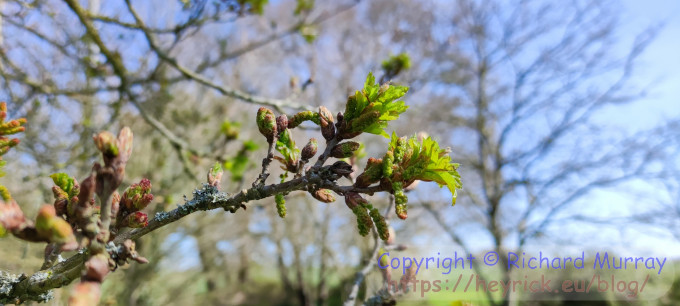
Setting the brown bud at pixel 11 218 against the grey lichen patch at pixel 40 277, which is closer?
the brown bud at pixel 11 218

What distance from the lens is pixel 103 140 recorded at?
31.4 inches

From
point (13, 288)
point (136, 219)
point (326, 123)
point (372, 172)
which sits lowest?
point (13, 288)

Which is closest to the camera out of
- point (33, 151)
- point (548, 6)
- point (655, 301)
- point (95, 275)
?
point (95, 275)

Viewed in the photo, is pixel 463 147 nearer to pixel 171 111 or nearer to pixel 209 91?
pixel 209 91

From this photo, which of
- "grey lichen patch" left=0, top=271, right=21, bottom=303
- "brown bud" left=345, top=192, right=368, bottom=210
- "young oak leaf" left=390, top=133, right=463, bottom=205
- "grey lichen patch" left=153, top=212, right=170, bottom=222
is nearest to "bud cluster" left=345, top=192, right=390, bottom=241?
"brown bud" left=345, top=192, right=368, bottom=210

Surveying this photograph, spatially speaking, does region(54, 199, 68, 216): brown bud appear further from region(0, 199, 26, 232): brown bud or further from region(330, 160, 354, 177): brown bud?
region(330, 160, 354, 177): brown bud

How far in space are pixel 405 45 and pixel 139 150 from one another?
19.3 ft

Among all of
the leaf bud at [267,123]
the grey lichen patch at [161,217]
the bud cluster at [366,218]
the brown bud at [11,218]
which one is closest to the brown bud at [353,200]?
the bud cluster at [366,218]

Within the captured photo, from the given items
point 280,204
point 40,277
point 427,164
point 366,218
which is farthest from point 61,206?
point 427,164

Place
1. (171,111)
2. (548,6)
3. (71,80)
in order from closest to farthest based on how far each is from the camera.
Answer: (71,80), (171,111), (548,6)

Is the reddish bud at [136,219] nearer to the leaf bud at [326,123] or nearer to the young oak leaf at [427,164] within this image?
the leaf bud at [326,123]

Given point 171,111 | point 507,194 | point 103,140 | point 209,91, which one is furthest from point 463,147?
point 103,140

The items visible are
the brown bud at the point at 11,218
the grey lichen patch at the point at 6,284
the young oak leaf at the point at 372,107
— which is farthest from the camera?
the young oak leaf at the point at 372,107

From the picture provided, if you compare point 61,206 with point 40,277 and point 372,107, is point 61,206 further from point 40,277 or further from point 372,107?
point 372,107
